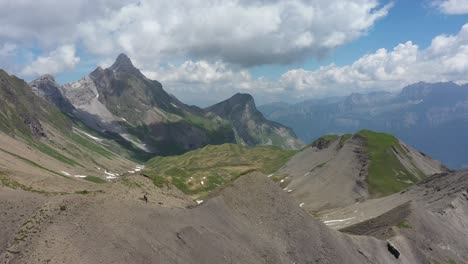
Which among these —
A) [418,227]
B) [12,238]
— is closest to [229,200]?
[12,238]

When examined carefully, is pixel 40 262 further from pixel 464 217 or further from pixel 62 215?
pixel 464 217

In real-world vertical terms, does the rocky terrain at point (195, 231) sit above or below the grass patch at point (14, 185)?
below

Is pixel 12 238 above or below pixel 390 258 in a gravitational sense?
above

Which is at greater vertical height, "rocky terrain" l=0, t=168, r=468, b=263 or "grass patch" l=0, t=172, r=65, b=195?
"grass patch" l=0, t=172, r=65, b=195

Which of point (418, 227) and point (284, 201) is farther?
point (418, 227)

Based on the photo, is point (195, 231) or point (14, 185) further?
point (195, 231)

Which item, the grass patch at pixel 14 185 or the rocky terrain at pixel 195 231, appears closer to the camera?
the rocky terrain at pixel 195 231

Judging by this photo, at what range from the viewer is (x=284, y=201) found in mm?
76812

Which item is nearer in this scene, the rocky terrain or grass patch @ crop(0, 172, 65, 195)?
the rocky terrain

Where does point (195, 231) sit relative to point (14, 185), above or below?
below

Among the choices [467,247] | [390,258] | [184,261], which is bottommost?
[467,247]

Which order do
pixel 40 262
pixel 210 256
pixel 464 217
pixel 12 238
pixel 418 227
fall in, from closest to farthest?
1. pixel 40 262
2. pixel 12 238
3. pixel 210 256
4. pixel 418 227
5. pixel 464 217

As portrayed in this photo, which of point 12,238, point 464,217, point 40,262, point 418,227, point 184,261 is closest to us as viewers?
point 40,262

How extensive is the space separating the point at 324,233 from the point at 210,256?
24.7 meters
